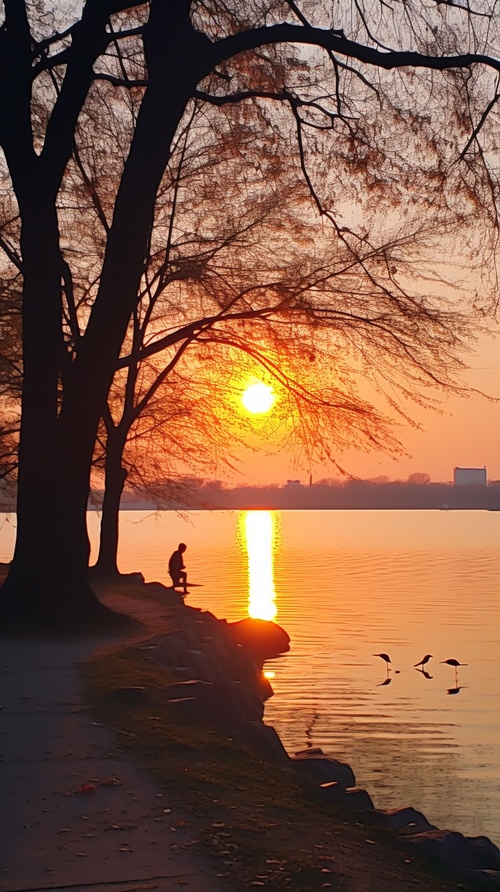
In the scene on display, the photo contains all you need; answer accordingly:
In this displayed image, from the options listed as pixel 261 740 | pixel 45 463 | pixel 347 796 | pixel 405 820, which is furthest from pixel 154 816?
Answer: pixel 45 463

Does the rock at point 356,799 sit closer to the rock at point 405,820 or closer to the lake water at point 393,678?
the rock at point 405,820

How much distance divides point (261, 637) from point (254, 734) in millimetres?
15121

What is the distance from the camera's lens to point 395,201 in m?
15.2

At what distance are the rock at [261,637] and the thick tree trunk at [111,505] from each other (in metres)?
3.04

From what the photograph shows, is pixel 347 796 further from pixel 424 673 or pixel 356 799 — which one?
pixel 424 673

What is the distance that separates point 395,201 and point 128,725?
30.4 feet

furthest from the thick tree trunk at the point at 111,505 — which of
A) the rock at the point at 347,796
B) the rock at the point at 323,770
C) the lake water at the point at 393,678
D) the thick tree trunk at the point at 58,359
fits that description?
the rock at the point at 347,796

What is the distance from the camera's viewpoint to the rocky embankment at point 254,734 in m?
7.08

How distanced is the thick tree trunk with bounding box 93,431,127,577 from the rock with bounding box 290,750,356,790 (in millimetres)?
14055

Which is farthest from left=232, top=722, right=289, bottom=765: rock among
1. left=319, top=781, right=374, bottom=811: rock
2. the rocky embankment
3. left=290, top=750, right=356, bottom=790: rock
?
left=319, top=781, right=374, bottom=811: rock

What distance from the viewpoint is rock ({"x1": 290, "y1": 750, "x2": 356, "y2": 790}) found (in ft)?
31.6

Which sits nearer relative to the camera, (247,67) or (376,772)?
(376,772)

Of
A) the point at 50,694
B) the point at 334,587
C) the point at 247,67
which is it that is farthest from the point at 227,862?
the point at 334,587

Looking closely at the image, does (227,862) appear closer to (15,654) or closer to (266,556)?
(15,654)
